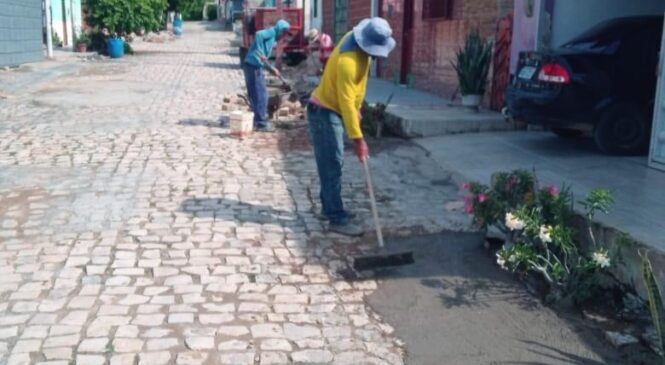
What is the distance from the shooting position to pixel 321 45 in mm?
17203

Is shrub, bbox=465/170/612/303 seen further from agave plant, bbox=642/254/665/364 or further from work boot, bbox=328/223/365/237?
work boot, bbox=328/223/365/237

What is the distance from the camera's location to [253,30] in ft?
75.7

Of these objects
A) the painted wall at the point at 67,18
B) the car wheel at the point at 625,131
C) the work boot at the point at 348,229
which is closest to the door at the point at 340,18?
the painted wall at the point at 67,18

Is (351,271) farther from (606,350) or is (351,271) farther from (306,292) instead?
(606,350)

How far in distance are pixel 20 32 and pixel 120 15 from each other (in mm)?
7099

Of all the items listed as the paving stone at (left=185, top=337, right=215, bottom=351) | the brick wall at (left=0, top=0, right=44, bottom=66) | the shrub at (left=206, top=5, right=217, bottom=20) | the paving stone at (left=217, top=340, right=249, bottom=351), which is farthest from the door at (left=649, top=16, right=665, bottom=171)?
the shrub at (left=206, top=5, right=217, bottom=20)

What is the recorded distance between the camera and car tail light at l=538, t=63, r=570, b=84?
7872 mm

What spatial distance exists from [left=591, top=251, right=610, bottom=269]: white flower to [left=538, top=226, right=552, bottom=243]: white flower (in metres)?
0.31

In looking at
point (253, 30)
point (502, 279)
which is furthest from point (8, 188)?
point (253, 30)

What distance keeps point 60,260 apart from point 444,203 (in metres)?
3.45

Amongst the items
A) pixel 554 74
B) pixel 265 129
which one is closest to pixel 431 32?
pixel 265 129

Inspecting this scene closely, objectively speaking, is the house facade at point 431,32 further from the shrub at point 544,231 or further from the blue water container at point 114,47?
the blue water container at point 114,47

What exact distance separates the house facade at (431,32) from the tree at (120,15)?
1217cm

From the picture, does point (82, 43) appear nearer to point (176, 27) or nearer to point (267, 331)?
point (176, 27)
